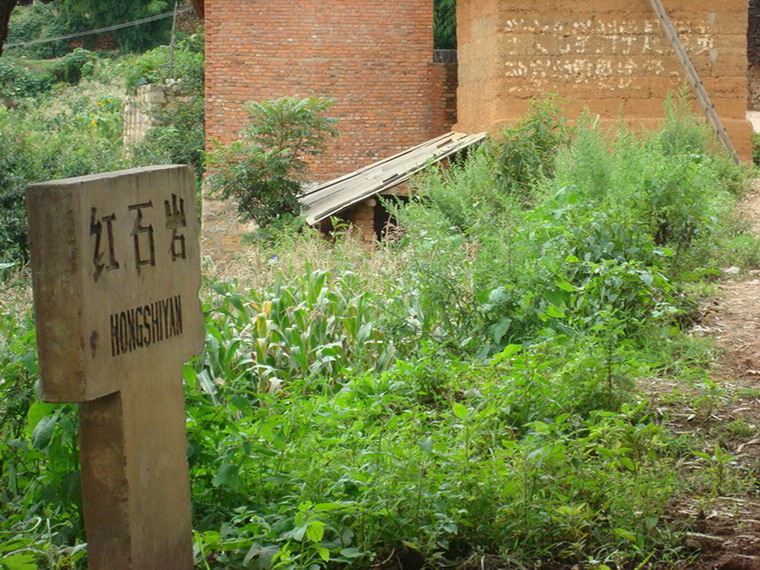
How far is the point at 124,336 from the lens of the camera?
274 centimetres

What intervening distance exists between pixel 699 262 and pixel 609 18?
663cm

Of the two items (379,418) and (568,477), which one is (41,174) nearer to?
(379,418)

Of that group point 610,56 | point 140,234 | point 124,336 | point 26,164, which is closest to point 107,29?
point 26,164

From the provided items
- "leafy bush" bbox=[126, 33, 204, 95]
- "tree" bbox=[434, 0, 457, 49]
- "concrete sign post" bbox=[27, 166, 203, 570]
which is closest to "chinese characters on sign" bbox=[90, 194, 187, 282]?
"concrete sign post" bbox=[27, 166, 203, 570]

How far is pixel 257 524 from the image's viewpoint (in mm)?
3396

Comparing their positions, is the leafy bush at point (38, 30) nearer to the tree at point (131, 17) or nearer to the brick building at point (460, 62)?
the tree at point (131, 17)

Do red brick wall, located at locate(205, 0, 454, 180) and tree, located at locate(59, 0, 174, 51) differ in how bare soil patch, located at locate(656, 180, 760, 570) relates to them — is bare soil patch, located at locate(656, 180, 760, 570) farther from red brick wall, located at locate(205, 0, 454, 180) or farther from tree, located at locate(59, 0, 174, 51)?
tree, located at locate(59, 0, 174, 51)

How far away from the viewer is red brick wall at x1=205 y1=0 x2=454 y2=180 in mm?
17062

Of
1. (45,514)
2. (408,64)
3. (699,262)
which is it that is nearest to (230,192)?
(408,64)

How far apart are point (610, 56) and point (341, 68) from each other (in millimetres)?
5551

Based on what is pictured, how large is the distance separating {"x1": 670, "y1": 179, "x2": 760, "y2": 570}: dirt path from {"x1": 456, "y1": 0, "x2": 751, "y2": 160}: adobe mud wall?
644 centimetres

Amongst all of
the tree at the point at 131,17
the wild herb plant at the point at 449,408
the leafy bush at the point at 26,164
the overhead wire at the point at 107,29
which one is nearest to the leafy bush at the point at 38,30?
the overhead wire at the point at 107,29

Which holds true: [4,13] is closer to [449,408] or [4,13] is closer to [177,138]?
[449,408]

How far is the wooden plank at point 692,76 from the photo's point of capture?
13.1 meters
